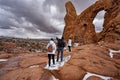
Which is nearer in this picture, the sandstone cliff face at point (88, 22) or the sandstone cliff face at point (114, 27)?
the sandstone cliff face at point (114, 27)

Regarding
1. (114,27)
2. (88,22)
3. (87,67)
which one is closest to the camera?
(87,67)

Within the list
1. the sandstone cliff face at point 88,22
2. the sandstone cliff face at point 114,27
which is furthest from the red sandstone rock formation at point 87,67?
the sandstone cliff face at point 88,22

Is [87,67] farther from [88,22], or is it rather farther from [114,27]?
[88,22]

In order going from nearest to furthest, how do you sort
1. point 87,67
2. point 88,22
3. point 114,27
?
point 87,67 → point 114,27 → point 88,22

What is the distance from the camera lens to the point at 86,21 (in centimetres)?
5116

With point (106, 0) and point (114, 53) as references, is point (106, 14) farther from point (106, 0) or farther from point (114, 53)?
point (114, 53)

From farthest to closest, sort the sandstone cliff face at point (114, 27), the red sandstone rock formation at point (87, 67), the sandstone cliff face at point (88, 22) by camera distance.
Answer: the sandstone cliff face at point (88, 22), the sandstone cliff face at point (114, 27), the red sandstone rock formation at point (87, 67)

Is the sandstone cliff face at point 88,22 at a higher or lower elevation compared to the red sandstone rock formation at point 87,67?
higher

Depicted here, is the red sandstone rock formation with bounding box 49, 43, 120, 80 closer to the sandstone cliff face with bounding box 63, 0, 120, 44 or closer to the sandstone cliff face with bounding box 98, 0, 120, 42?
the sandstone cliff face with bounding box 98, 0, 120, 42

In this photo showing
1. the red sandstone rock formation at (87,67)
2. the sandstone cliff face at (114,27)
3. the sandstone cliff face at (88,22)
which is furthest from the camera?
the sandstone cliff face at (88,22)

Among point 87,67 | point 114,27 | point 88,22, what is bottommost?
point 87,67

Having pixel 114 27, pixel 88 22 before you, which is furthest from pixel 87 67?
pixel 88 22

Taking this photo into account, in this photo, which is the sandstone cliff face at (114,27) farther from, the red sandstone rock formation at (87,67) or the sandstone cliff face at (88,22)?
the red sandstone rock formation at (87,67)

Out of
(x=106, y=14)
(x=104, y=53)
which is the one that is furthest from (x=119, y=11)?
(x=104, y=53)
